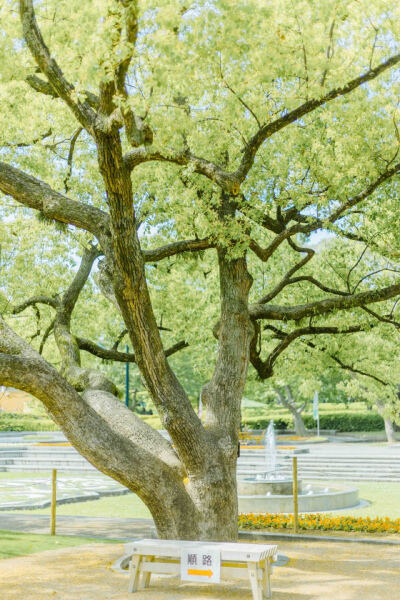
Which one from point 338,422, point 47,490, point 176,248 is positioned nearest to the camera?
point 176,248

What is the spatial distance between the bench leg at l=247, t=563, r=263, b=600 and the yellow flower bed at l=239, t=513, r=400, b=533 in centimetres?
565

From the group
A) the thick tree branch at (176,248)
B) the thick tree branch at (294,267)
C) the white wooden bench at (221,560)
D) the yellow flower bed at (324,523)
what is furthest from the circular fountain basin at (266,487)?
the white wooden bench at (221,560)

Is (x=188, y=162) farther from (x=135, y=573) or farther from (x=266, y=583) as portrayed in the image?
(x=266, y=583)

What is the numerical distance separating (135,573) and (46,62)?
580 cm

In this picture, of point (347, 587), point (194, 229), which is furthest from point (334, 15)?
point (347, 587)

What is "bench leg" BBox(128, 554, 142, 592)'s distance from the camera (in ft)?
26.3

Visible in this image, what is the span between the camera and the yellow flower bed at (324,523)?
12578 mm

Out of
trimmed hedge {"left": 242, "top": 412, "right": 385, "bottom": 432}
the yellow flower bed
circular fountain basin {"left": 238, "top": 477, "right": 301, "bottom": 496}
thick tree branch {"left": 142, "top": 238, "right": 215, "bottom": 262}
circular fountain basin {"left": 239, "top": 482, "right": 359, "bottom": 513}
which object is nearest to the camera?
thick tree branch {"left": 142, "top": 238, "right": 215, "bottom": 262}

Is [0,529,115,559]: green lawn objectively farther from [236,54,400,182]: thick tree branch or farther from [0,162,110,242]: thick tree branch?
[236,54,400,182]: thick tree branch

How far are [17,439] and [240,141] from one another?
3146 centimetres

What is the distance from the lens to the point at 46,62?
8148mm

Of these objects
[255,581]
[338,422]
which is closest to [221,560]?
[255,581]

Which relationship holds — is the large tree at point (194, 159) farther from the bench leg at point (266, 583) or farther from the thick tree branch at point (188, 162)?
the bench leg at point (266, 583)

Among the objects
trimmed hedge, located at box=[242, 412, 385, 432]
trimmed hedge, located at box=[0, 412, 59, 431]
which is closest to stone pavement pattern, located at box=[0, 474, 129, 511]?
trimmed hedge, located at box=[0, 412, 59, 431]
